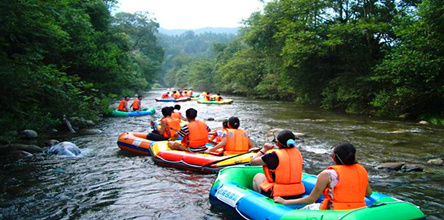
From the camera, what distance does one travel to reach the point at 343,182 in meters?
3.28

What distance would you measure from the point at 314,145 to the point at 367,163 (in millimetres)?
2037

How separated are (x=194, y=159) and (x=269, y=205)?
3.03 meters

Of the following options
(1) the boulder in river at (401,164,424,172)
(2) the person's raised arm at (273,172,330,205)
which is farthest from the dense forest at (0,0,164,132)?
(1) the boulder in river at (401,164,424,172)

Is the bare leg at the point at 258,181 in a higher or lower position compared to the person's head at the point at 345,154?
lower

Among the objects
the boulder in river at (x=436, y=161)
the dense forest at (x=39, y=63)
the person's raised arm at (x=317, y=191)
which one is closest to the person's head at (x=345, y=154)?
the person's raised arm at (x=317, y=191)

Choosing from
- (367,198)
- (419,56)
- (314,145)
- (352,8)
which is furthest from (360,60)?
(367,198)

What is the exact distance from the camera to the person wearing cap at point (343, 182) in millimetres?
3260

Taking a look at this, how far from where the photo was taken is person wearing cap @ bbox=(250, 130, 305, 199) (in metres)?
3.92

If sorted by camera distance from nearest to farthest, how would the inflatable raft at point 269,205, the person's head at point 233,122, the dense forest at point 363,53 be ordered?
the inflatable raft at point 269,205 < the person's head at point 233,122 < the dense forest at point 363,53

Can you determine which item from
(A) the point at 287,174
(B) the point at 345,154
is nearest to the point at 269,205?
(A) the point at 287,174

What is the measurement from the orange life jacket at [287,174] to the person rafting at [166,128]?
4.55 m

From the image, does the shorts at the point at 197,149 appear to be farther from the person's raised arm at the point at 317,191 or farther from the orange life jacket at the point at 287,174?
the person's raised arm at the point at 317,191

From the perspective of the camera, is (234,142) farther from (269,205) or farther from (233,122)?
(269,205)

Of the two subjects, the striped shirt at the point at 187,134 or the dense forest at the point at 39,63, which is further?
the striped shirt at the point at 187,134
